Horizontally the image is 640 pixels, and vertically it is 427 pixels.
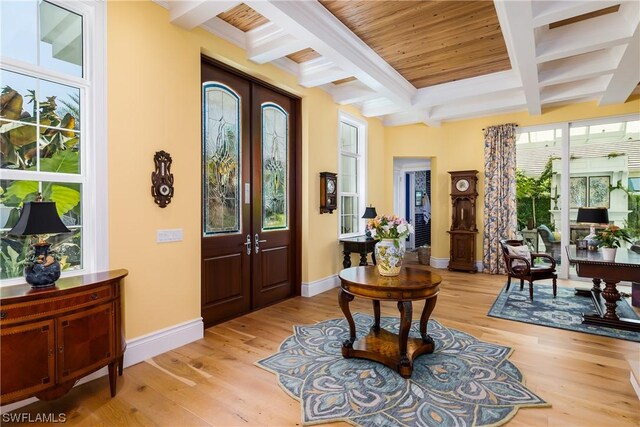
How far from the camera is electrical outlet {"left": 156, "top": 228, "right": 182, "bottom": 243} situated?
10.0 feet

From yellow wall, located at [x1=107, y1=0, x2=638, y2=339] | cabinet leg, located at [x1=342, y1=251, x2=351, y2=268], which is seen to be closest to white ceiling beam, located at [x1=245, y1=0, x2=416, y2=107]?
yellow wall, located at [x1=107, y1=0, x2=638, y2=339]

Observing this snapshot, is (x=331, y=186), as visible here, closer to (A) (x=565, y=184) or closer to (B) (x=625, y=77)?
(B) (x=625, y=77)

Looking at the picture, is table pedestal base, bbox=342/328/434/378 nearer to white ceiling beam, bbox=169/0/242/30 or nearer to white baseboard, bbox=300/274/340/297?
white baseboard, bbox=300/274/340/297

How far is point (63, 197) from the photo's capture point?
2502 mm

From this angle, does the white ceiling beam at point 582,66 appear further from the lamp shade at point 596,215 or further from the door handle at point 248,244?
the door handle at point 248,244

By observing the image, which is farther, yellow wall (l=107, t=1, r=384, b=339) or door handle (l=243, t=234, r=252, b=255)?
door handle (l=243, t=234, r=252, b=255)

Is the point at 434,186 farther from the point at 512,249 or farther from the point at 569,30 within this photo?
the point at 569,30

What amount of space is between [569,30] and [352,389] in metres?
4.39

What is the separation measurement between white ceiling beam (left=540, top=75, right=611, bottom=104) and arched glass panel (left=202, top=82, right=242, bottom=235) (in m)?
5.02

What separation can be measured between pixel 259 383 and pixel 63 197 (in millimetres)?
2101

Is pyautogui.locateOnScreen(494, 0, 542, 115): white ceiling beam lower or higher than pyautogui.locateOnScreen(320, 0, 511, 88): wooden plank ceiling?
lower

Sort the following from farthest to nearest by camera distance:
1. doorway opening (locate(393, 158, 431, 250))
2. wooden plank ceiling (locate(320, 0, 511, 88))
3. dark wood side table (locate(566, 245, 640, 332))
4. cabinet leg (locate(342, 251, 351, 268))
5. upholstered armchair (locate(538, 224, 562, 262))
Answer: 1. doorway opening (locate(393, 158, 431, 250))
2. upholstered armchair (locate(538, 224, 562, 262))
3. cabinet leg (locate(342, 251, 351, 268))
4. dark wood side table (locate(566, 245, 640, 332))
5. wooden plank ceiling (locate(320, 0, 511, 88))

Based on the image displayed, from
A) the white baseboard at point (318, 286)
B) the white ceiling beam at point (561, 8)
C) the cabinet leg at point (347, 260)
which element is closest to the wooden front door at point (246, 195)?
the white baseboard at point (318, 286)
